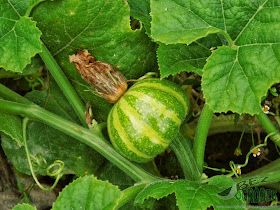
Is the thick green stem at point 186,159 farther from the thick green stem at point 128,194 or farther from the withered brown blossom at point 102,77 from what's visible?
the withered brown blossom at point 102,77

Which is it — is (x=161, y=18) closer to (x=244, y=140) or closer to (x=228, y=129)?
(x=228, y=129)

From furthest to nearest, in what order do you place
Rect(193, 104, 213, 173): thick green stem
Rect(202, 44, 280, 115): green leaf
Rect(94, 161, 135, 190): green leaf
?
Rect(94, 161, 135, 190): green leaf → Rect(193, 104, 213, 173): thick green stem → Rect(202, 44, 280, 115): green leaf

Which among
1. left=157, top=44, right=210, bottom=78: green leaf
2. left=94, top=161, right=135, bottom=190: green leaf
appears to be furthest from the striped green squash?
left=94, top=161, right=135, bottom=190: green leaf

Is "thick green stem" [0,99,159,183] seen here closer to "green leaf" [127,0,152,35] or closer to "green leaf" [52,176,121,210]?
"green leaf" [52,176,121,210]

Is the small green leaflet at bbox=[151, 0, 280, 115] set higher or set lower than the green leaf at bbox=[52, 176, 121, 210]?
higher

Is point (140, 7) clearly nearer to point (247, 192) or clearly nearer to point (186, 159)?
point (186, 159)

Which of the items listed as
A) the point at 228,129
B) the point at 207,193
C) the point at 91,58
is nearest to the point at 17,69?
the point at 91,58

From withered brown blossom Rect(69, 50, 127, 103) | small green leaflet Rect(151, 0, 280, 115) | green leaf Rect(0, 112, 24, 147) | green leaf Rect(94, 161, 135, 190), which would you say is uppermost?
small green leaflet Rect(151, 0, 280, 115)
